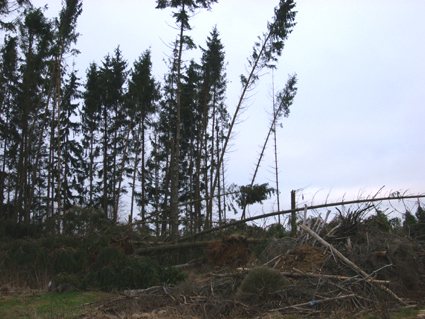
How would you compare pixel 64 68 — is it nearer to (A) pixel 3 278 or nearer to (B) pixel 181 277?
(A) pixel 3 278

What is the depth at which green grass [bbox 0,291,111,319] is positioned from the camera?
6051 millimetres

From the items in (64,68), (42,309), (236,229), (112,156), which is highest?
(64,68)

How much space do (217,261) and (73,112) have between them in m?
20.6

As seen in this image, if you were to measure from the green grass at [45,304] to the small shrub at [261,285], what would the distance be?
287 cm

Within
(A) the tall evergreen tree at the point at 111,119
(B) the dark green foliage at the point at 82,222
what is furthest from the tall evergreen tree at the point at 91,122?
(B) the dark green foliage at the point at 82,222

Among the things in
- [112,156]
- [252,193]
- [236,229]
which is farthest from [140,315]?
[112,156]

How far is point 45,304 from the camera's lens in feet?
22.7

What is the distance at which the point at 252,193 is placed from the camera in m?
14.8

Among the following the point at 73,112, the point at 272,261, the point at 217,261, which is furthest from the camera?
the point at 73,112

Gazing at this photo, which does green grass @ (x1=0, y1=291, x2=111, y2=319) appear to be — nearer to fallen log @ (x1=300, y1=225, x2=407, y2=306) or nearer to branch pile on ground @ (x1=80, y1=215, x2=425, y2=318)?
branch pile on ground @ (x1=80, y1=215, x2=425, y2=318)

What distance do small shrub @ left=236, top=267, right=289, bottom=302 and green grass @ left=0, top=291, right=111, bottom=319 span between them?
9.41 feet

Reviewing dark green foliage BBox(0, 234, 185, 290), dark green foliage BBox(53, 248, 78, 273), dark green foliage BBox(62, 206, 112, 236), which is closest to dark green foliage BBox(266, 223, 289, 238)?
dark green foliage BBox(0, 234, 185, 290)

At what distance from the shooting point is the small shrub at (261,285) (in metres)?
5.70

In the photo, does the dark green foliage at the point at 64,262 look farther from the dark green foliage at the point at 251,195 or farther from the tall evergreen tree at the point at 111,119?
the tall evergreen tree at the point at 111,119
